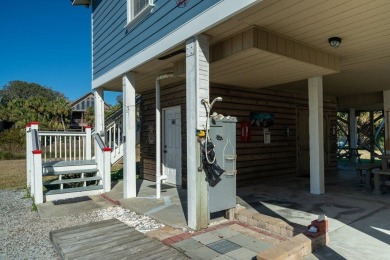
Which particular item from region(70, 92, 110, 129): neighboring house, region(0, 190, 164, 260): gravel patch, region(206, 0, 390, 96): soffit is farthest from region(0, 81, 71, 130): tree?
region(206, 0, 390, 96): soffit

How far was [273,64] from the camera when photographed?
4684mm

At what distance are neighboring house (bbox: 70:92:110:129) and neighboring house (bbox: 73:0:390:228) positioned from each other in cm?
3507

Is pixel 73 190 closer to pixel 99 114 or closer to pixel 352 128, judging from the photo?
pixel 99 114

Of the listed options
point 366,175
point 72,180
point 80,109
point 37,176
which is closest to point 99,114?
point 72,180

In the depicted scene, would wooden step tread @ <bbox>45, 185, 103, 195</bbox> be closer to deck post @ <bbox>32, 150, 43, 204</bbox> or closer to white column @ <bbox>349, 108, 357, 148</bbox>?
deck post @ <bbox>32, 150, 43, 204</bbox>

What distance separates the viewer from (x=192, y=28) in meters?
3.80

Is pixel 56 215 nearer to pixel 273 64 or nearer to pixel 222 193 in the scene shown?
pixel 222 193

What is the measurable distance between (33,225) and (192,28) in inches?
152

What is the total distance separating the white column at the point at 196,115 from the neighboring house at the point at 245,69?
1 cm

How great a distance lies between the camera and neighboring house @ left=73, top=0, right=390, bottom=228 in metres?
3.59

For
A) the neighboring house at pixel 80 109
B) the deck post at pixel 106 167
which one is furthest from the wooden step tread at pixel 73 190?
the neighboring house at pixel 80 109

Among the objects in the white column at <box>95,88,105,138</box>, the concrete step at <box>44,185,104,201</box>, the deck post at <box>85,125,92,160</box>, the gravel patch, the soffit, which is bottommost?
the gravel patch

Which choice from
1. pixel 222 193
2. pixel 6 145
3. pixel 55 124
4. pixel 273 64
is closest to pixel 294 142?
pixel 273 64

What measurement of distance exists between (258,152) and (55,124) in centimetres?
2575
